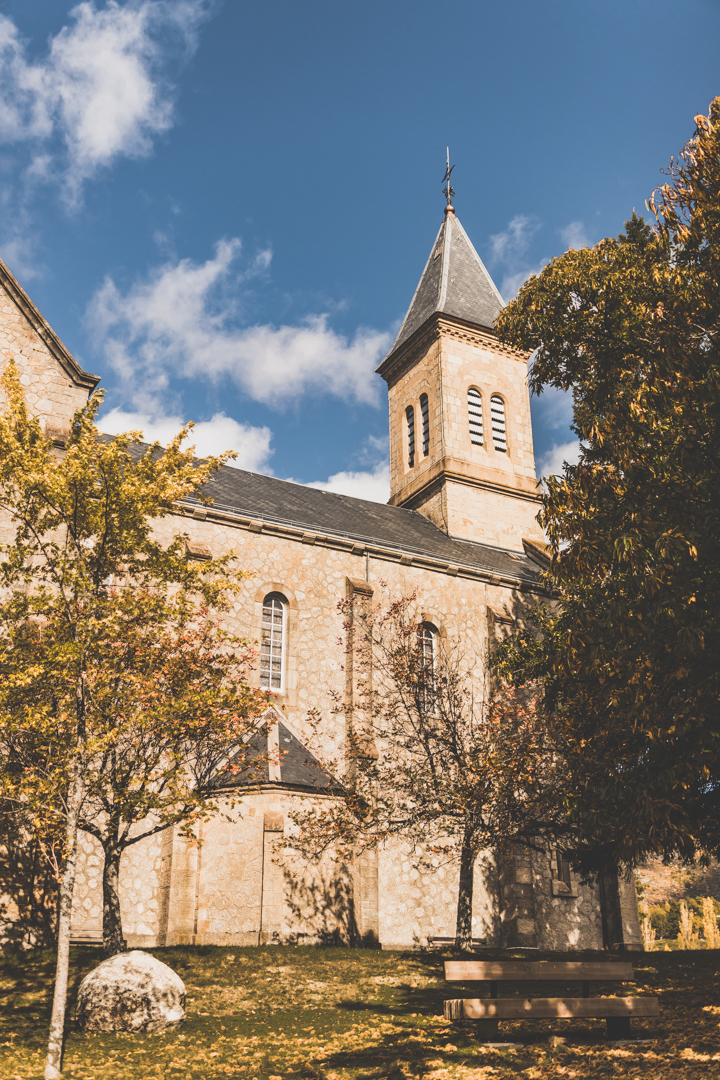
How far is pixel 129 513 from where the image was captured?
10.4m

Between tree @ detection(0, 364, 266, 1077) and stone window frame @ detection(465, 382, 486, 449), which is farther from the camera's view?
stone window frame @ detection(465, 382, 486, 449)

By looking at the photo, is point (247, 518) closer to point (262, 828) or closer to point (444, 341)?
point (262, 828)

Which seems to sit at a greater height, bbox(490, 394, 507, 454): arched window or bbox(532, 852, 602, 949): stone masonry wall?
bbox(490, 394, 507, 454): arched window

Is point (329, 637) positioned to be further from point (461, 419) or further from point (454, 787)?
point (461, 419)

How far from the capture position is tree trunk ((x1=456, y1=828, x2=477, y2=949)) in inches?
632

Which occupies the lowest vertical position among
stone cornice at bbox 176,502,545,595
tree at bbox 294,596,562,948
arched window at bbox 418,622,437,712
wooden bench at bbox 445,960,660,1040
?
wooden bench at bbox 445,960,660,1040

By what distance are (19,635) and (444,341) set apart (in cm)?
2432

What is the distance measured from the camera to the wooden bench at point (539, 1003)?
8.08 m

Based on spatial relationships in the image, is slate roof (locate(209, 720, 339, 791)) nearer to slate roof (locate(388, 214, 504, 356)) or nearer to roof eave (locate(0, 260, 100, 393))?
roof eave (locate(0, 260, 100, 393))

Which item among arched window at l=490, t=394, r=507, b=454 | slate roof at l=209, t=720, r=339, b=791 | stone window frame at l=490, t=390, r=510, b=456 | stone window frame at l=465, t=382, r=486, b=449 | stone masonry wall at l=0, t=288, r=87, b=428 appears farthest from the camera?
arched window at l=490, t=394, r=507, b=454

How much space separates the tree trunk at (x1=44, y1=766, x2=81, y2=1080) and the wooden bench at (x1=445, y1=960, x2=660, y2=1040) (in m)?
3.87

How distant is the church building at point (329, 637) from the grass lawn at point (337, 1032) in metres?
2.22

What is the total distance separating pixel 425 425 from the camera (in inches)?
1292

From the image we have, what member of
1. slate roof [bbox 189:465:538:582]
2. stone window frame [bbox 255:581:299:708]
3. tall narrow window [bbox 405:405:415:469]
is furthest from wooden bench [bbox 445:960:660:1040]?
tall narrow window [bbox 405:405:415:469]
